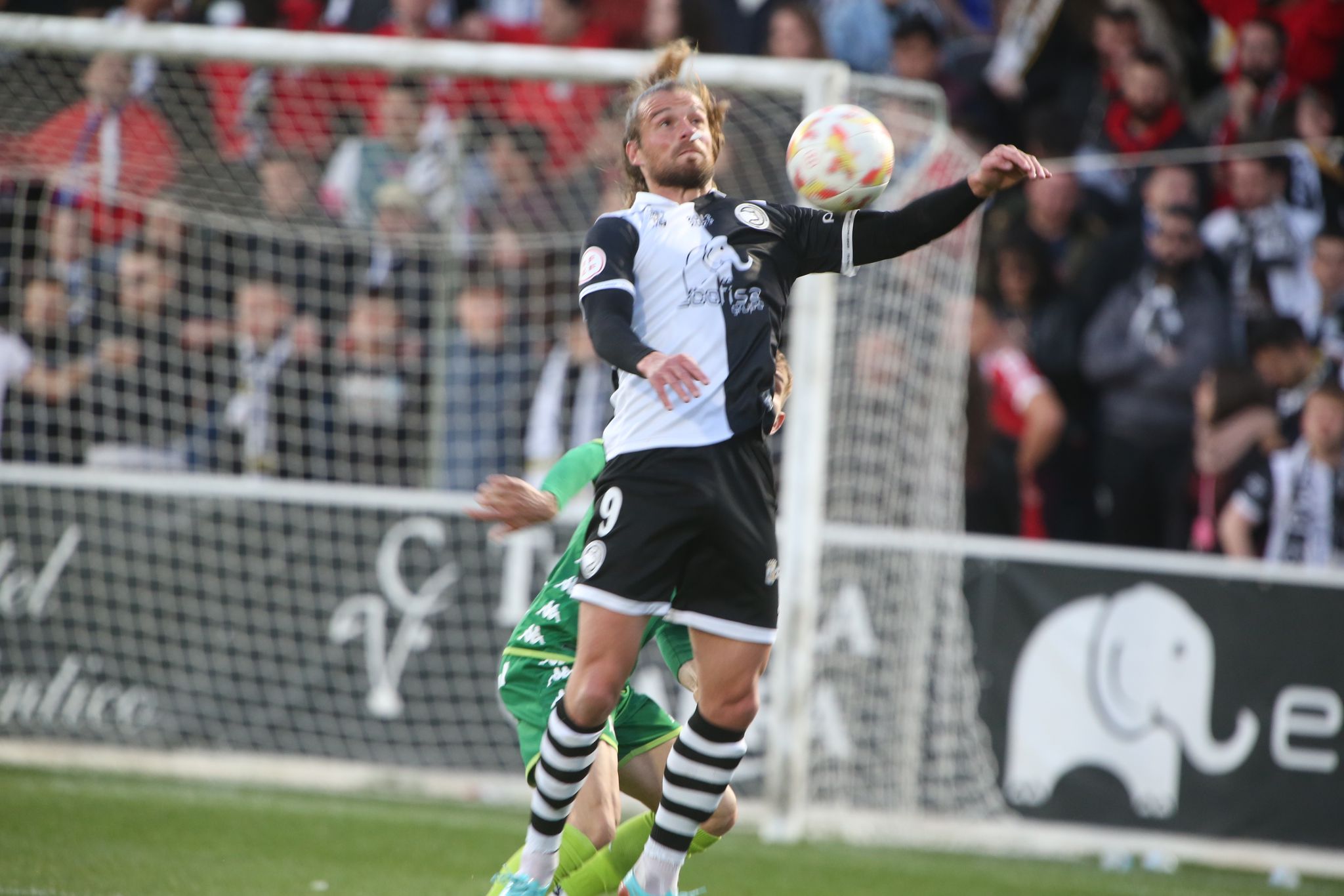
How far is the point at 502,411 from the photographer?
28.0 feet

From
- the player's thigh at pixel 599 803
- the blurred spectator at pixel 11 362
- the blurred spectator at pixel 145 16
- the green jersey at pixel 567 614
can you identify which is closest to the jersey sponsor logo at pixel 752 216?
the green jersey at pixel 567 614

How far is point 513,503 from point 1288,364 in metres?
5.97

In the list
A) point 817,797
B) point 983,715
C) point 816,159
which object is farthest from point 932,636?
point 816,159

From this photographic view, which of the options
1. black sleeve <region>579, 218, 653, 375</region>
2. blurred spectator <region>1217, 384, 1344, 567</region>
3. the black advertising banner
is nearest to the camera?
black sleeve <region>579, 218, 653, 375</region>

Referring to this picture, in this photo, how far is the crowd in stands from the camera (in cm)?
848

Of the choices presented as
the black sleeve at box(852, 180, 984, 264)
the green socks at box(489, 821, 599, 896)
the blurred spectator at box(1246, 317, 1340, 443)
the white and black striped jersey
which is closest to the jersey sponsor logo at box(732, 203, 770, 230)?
the white and black striped jersey

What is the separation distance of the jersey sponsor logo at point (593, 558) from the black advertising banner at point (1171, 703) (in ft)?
14.0

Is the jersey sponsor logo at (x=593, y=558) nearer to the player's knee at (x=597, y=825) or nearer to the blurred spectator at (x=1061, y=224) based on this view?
the player's knee at (x=597, y=825)

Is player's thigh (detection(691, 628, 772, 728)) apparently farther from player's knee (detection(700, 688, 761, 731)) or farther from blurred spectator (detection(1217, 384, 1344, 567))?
blurred spectator (detection(1217, 384, 1344, 567))

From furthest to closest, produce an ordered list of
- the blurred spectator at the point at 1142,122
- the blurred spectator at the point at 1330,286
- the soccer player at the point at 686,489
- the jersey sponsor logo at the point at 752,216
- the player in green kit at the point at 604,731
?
1. the blurred spectator at the point at 1142,122
2. the blurred spectator at the point at 1330,286
3. the player in green kit at the point at 604,731
4. the jersey sponsor logo at the point at 752,216
5. the soccer player at the point at 686,489

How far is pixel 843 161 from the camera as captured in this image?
428 cm

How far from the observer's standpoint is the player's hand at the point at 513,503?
13.1 ft

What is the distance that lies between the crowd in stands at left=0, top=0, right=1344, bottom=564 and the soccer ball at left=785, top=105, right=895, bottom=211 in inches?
159

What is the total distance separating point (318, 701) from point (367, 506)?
111 cm
